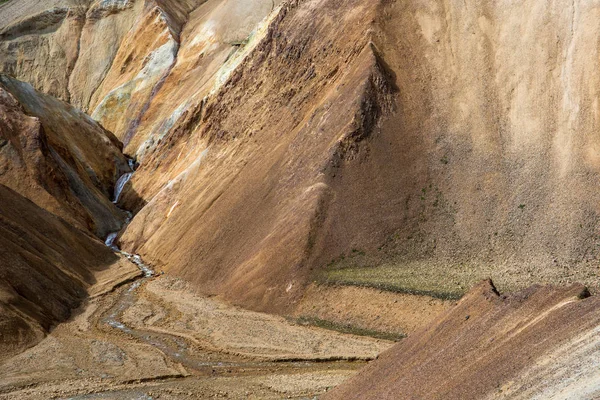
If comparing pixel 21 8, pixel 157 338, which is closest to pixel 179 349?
pixel 157 338

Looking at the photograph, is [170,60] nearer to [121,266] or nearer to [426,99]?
[121,266]

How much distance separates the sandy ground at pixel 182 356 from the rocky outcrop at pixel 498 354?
13.9 ft

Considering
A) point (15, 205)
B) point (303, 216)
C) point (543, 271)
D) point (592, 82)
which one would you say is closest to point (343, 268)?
point (303, 216)

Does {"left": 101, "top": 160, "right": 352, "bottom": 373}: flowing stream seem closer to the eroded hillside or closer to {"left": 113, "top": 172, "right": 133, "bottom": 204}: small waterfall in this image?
the eroded hillside

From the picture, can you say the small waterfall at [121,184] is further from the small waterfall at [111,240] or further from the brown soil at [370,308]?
the brown soil at [370,308]

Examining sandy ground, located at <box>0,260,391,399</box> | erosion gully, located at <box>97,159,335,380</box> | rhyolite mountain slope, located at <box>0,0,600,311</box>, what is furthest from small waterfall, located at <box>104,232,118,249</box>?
sandy ground, located at <box>0,260,391,399</box>

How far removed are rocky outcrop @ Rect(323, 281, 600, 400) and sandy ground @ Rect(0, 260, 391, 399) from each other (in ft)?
13.9

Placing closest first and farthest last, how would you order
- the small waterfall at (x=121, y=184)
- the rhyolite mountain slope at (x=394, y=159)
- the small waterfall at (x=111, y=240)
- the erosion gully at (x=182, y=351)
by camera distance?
the erosion gully at (x=182, y=351)
the rhyolite mountain slope at (x=394, y=159)
the small waterfall at (x=111, y=240)
the small waterfall at (x=121, y=184)

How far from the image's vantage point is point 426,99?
37250 millimetres

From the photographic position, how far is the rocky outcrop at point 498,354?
14266mm

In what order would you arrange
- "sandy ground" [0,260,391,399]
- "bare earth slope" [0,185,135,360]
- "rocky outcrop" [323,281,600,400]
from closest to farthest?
"rocky outcrop" [323,281,600,400]
"sandy ground" [0,260,391,399]
"bare earth slope" [0,185,135,360]

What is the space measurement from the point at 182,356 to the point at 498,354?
1344 cm

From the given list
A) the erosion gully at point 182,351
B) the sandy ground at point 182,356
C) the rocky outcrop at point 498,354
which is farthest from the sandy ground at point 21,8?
the rocky outcrop at point 498,354

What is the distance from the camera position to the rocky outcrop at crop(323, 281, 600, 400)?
1427cm
